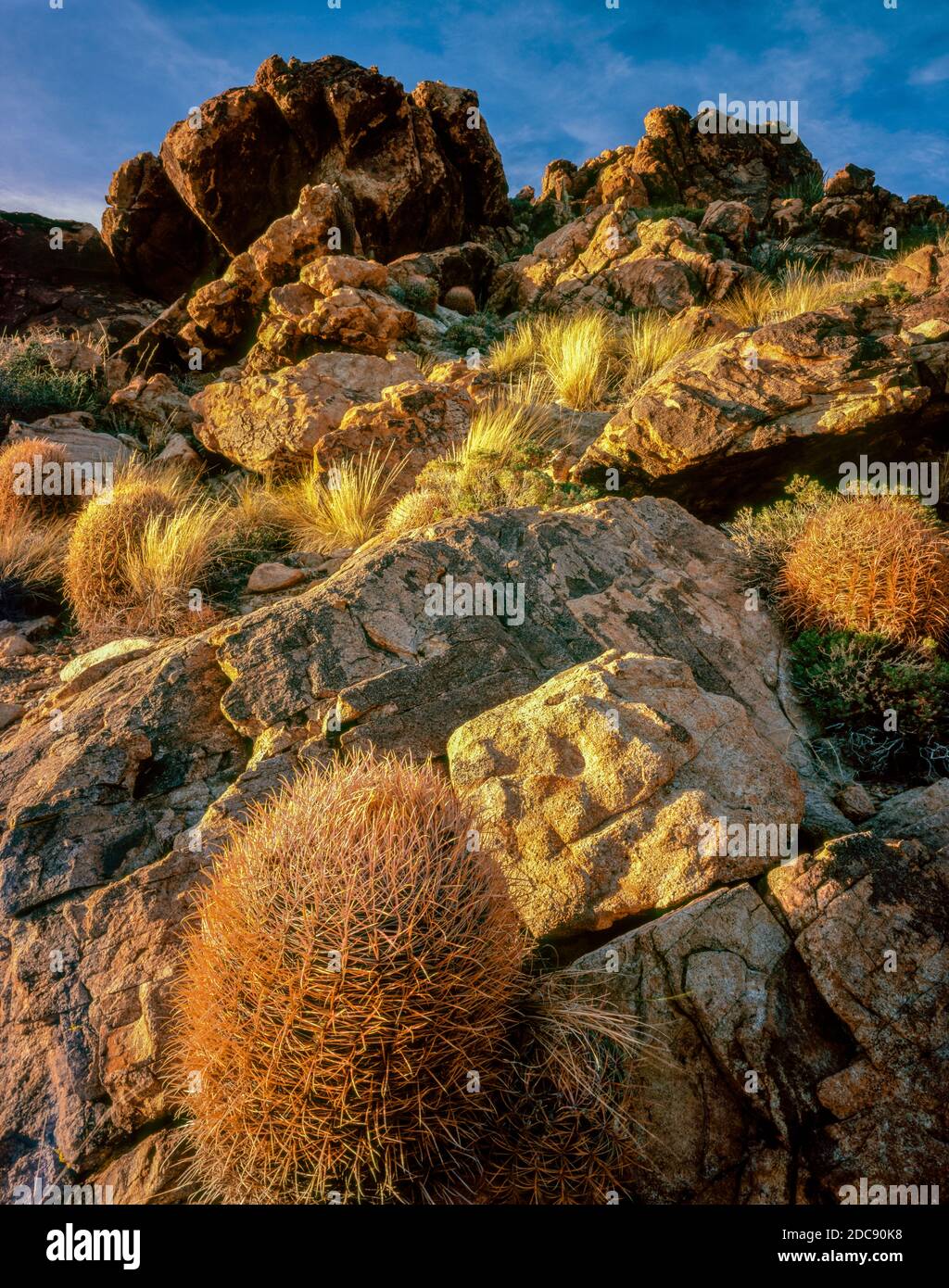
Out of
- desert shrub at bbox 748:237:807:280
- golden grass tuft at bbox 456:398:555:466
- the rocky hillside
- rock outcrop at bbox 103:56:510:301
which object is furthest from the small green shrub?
golden grass tuft at bbox 456:398:555:466

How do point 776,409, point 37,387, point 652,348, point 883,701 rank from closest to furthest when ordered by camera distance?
point 883,701
point 776,409
point 652,348
point 37,387

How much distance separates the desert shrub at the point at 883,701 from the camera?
13.4 feet

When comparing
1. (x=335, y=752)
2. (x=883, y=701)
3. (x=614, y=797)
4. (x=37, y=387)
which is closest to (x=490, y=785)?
(x=614, y=797)

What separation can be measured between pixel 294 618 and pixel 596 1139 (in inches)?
113

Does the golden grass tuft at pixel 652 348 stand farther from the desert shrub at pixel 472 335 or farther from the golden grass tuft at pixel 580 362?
the desert shrub at pixel 472 335

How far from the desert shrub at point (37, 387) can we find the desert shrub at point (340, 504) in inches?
210

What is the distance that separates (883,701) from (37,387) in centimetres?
1263

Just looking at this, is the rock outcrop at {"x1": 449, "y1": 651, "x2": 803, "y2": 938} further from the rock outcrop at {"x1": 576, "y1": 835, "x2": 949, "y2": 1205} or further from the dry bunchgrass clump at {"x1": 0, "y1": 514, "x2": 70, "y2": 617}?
the dry bunchgrass clump at {"x1": 0, "y1": 514, "x2": 70, "y2": 617}

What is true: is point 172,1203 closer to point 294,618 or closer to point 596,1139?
point 596,1139

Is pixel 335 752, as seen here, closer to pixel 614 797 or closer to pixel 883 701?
pixel 614 797

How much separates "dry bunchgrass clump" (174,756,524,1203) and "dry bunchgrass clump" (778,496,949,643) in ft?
11.8

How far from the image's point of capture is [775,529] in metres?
5.50

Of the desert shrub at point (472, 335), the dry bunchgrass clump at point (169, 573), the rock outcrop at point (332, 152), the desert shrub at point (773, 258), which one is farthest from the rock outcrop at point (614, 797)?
the rock outcrop at point (332, 152)

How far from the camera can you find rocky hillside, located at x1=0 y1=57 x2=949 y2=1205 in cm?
195
